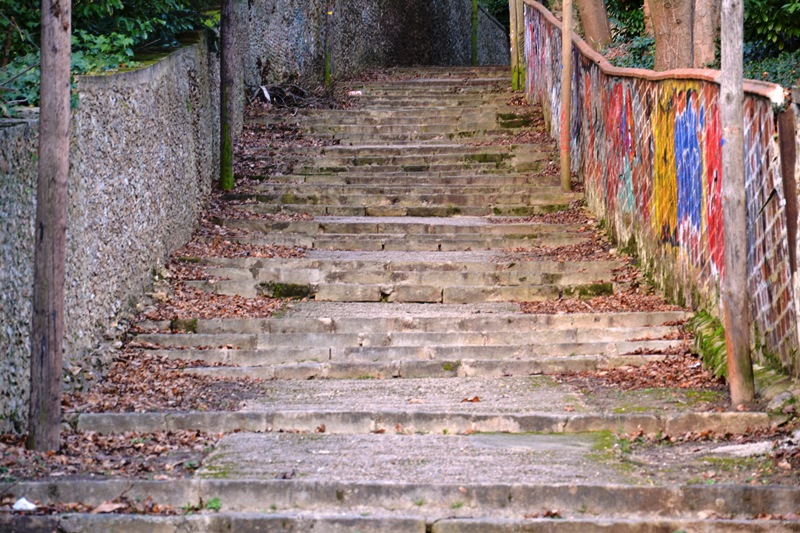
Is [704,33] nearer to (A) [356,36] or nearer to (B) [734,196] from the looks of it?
(B) [734,196]

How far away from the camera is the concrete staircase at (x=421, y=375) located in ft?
17.4

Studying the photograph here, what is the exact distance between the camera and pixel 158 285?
9.73 m

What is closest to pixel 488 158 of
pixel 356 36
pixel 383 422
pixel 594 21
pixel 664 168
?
pixel 594 21

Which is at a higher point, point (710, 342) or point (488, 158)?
point (488, 158)

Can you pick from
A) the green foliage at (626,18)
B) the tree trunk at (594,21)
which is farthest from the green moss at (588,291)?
the green foliage at (626,18)

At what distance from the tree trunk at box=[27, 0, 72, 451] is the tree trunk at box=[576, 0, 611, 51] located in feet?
41.1

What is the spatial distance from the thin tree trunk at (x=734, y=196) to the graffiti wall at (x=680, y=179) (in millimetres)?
244

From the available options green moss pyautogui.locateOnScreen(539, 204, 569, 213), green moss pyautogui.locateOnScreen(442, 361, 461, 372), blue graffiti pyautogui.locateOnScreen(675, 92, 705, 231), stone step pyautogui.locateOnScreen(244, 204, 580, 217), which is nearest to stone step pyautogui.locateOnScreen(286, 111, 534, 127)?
stone step pyautogui.locateOnScreen(244, 204, 580, 217)

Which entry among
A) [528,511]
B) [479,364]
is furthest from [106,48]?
[528,511]

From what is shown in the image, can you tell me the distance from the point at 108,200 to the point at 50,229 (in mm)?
2659

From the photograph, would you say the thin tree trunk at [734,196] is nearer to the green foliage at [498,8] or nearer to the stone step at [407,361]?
the stone step at [407,361]

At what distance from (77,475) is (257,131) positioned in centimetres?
1002

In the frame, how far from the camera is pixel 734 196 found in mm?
6367

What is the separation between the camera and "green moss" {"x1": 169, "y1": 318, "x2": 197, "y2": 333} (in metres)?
8.96
